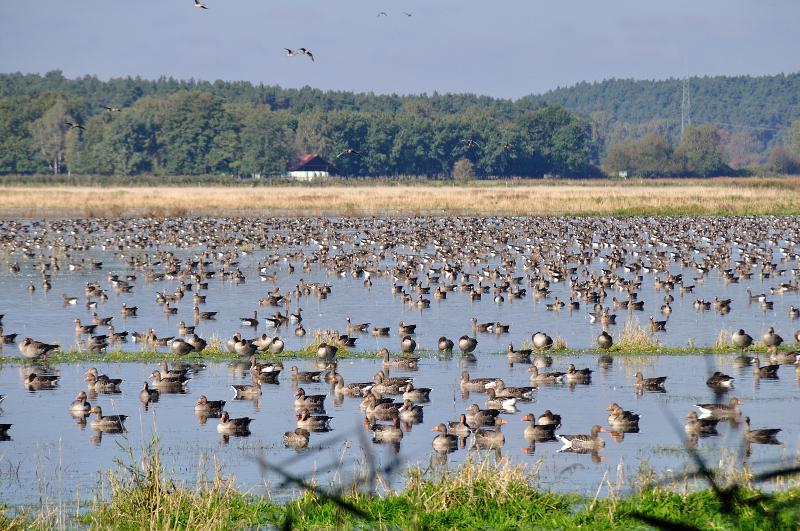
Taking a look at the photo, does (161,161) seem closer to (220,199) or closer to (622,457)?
(220,199)

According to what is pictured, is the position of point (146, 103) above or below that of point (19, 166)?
above

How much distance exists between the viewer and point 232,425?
15.7m

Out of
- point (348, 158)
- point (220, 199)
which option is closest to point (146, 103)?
point (348, 158)

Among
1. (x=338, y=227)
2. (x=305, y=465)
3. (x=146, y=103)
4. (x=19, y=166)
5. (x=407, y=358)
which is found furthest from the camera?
(x=146, y=103)

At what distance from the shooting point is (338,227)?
218 ft

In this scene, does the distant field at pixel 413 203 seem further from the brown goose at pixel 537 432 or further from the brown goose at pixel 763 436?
the brown goose at pixel 763 436

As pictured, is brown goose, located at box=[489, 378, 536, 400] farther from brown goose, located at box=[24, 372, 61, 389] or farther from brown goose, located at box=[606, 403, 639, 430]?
brown goose, located at box=[24, 372, 61, 389]

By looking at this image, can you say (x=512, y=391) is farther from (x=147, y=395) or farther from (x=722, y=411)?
(x=147, y=395)

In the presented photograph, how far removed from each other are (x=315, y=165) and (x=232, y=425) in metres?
134

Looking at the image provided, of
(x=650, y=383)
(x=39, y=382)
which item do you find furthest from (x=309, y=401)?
(x=650, y=383)

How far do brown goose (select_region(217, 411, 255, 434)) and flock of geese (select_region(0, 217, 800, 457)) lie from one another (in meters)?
0.02

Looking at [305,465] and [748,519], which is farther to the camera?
[305,465]

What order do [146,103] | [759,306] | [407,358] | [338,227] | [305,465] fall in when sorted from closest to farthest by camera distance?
[305,465], [407,358], [759,306], [338,227], [146,103]

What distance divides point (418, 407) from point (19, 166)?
478 ft
